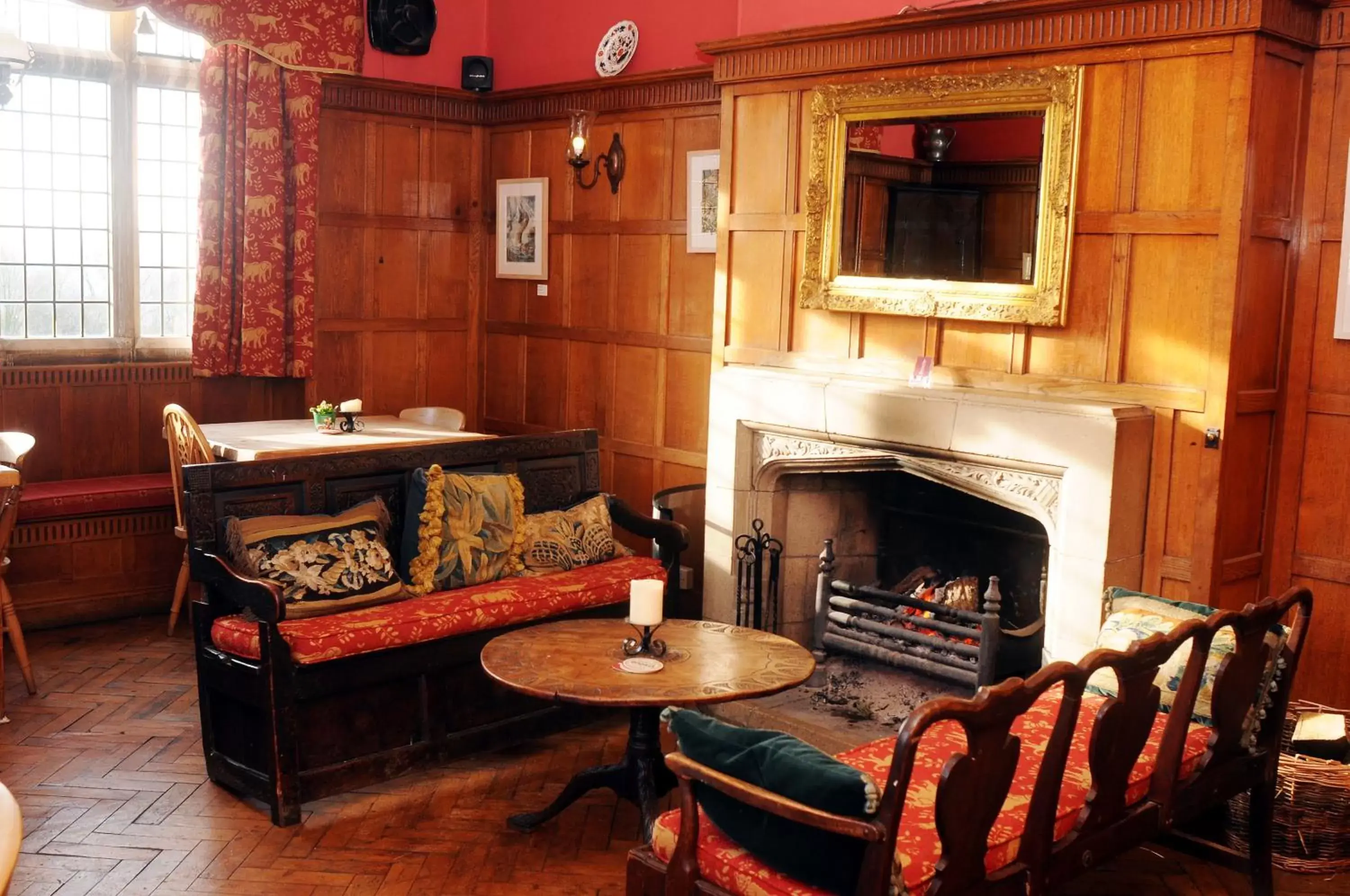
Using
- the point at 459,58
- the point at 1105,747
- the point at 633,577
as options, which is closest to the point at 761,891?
the point at 1105,747

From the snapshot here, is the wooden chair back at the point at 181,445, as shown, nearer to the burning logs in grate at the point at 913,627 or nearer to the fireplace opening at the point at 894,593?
the fireplace opening at the point at 894,593

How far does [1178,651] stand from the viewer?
3.90m

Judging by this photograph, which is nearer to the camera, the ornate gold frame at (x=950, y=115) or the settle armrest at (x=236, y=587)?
the settle armrest at (x=236, y=587)

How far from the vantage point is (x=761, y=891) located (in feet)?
8.89

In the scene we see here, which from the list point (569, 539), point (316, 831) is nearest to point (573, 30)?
point (569, 539)

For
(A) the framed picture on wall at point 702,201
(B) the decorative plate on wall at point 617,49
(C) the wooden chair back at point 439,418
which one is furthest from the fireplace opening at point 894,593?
(B) the decorative plate on wall at point 617,49

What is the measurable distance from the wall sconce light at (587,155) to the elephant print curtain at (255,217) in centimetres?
143

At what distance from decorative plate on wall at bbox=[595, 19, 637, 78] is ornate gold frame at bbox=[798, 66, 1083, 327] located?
6.23 ft

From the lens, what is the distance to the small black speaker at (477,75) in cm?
767

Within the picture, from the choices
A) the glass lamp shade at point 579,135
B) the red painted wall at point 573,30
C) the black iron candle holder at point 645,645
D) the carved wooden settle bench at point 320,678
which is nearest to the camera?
the black iron candle holder at point 645,645

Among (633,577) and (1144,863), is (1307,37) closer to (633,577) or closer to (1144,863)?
(1144,863)

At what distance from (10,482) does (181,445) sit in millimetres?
1002

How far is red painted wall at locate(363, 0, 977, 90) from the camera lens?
237 inches

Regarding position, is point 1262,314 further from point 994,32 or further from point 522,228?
point 522,228
